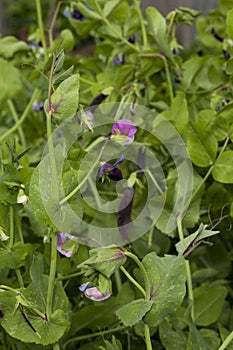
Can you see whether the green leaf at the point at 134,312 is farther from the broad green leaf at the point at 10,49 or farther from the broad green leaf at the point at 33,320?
the broad green leaf at the point at 10,49

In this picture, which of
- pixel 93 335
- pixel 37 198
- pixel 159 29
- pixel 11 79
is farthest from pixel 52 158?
pixel 11 79

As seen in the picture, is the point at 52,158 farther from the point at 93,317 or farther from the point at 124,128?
the point at 93,317

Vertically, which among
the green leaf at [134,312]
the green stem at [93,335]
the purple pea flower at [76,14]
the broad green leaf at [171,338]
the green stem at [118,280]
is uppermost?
the purple pea flower at [76,14]

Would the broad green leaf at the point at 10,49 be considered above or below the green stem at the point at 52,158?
below

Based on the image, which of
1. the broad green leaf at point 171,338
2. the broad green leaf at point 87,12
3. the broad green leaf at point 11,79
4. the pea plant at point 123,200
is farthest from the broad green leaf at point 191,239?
the broad green leaf at point 11,79

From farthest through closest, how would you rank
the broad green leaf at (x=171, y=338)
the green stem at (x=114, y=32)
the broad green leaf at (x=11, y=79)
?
the broad green leaf at (x=11, y=79) < the green stem at (x=114, y=32) < the broad green leaf at (x=171, y=338)

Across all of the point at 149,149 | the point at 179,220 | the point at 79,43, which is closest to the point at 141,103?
the point at 149,149

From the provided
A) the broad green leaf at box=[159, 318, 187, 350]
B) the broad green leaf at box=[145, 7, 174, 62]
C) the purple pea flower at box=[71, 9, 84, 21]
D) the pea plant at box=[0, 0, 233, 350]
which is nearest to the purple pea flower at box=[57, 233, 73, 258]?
the pea plant at box=[0, 0, 233, 350]
